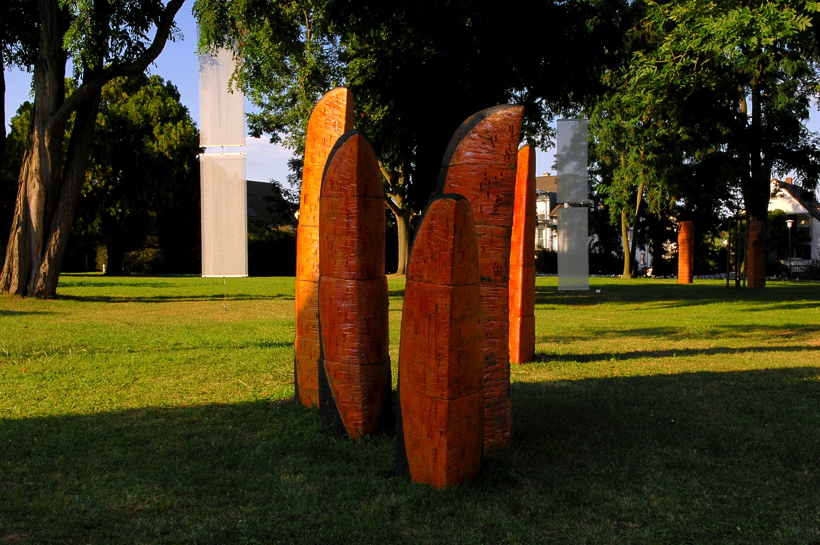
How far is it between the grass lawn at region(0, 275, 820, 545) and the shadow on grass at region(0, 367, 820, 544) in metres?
0.02

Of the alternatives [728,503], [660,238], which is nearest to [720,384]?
[728,503]

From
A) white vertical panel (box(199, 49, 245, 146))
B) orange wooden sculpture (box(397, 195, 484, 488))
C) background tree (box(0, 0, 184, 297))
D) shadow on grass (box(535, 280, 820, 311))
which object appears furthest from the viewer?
shadow on grass (box(535, 280, 820, 311))

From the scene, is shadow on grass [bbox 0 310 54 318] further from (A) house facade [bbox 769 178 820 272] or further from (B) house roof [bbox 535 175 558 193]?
(B) house roof [bbox 535 175 558 193]

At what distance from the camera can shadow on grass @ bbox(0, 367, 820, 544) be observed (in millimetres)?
3873

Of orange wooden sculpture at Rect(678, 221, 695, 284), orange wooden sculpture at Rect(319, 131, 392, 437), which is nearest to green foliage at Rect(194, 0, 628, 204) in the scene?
orange wooden sculpture at Rect(319, 131, 392, 437)

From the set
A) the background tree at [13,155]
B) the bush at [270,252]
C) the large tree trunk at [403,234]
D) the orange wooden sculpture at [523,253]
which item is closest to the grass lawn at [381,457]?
the orange wooden sculpture at [523,253]

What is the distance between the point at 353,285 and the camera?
17.2 ft

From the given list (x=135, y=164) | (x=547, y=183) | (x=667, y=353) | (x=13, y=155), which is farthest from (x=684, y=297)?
(x=547, y=183)

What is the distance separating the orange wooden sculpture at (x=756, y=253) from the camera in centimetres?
2545

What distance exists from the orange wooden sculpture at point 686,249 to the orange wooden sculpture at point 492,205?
27.1 m

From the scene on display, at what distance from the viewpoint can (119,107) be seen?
42312mm

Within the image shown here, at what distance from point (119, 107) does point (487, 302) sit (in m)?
42.6

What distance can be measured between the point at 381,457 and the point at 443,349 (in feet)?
3.97

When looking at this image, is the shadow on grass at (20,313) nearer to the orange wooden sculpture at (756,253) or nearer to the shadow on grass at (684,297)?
the shadow on grass at (684,297)
